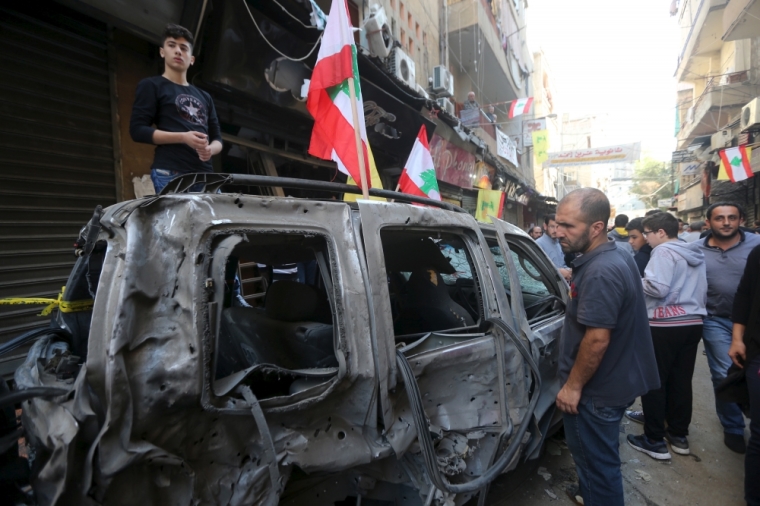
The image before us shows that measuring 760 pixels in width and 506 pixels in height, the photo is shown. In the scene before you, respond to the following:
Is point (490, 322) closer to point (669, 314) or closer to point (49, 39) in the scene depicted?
point (669, 314)

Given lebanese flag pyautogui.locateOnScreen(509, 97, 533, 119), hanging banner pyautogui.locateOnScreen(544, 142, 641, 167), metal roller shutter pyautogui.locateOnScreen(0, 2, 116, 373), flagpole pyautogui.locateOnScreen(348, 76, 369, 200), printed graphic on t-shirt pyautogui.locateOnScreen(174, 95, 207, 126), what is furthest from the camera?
hanging banner pyautogui.locateOnScreen(544, 142, 641, 167)

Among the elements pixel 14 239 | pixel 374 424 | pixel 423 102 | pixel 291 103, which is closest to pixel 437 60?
pixel 423 102

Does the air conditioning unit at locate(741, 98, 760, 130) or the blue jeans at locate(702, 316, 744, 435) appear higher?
the air conditioning unit at locate(741, 98, 760, 130)

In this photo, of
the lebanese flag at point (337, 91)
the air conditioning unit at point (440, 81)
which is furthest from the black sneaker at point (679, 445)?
the air conditioning unit at point (440, 81)

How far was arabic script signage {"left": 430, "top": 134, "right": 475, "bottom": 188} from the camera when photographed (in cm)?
808

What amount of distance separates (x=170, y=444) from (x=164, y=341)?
301mm

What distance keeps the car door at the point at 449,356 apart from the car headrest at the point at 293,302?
50 cm

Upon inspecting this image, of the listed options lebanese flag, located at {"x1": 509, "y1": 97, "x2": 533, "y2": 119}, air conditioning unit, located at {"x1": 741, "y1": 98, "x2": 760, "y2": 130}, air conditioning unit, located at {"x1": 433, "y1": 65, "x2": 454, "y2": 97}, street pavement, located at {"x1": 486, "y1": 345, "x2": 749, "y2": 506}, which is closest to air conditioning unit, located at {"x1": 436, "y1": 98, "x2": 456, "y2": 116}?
air conditioning unit, located at {"x1": 433, "y1": 65, "x2": 454, "y2": 97}

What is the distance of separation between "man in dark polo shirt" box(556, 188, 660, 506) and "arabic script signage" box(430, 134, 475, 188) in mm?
6115

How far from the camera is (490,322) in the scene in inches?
79.7

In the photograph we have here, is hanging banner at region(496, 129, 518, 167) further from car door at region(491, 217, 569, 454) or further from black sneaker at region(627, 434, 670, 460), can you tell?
black sneaker at region(627, 434, 670, 460)

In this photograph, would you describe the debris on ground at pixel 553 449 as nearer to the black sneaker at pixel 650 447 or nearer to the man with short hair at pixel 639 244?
the black sneaker at pixel 650 447

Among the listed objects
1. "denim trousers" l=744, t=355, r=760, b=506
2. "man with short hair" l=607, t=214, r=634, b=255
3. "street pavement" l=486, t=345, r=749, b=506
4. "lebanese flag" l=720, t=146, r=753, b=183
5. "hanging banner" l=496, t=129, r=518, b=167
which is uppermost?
"hanging banner" l=496, t=129, r=518, b=167

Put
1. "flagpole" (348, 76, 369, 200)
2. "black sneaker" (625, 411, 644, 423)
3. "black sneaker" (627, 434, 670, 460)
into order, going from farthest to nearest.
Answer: "black sneaker" (625, 411, 644, 423) → "black sneaker" (627, 434, 670, 460) → "flagpole" (348, 76, 369, 200)
